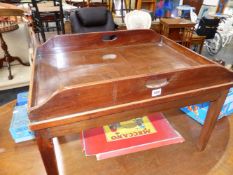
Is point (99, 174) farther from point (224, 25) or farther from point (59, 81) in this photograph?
point (224, 25)

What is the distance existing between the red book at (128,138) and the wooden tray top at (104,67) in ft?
1.28

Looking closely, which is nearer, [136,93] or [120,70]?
[136,93]

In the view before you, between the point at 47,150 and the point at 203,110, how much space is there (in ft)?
2.88

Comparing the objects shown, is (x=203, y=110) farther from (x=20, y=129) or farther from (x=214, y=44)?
(x=214, y=44)

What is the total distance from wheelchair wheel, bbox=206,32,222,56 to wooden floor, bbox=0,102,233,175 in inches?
124

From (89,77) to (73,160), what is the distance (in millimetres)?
431

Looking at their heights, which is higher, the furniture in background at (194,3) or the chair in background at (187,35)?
the furniture in background at (194,3)

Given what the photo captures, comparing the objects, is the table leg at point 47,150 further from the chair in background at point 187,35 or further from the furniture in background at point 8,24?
the chair in background at point 187,35

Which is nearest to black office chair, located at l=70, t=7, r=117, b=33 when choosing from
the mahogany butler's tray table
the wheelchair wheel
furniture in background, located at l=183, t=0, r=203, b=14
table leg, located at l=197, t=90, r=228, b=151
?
the mahogany butler's tray table

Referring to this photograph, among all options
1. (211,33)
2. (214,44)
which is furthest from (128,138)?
(214,44)

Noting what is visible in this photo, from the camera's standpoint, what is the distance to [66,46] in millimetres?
1016

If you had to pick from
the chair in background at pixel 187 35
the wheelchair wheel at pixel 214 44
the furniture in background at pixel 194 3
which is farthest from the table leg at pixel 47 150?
the furniture in background at pixel 194 3

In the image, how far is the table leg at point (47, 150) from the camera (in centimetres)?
56

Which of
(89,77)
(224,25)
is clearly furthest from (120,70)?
(224,25)
